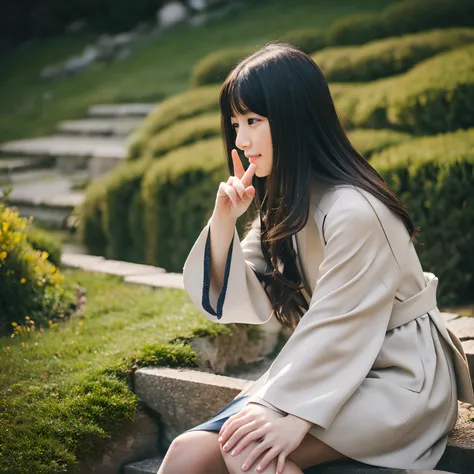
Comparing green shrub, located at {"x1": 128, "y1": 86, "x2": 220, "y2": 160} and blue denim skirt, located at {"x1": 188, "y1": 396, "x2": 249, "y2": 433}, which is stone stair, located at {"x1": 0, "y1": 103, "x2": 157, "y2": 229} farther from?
blue denim skirt, located at {"x1": 188, "y1": 396, "x2": 249, "y2": 433}

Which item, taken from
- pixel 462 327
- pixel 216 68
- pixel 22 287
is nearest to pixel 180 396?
pixel 462 327

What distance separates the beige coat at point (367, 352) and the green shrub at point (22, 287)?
2240 millimetres

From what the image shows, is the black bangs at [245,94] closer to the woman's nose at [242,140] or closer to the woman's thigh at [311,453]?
the woman's nose at [242,140]

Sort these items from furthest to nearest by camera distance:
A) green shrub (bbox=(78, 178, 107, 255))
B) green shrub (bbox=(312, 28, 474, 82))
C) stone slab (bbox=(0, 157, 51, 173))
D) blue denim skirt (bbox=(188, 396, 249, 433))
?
1. stone slab (bbox=(0, 157, 51, 173))
2. green shrub (bbox=(78, 178, 107, 255))
3. green shrub (bbox=(312, 28, 474, 82))
4. blue denim skirt (bbox=(188, 396, 249, 433))

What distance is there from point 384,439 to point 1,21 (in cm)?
1690

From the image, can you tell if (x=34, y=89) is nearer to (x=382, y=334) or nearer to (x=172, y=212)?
(x=172, y=212)

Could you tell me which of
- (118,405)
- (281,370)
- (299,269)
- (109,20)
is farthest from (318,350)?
(109,20)

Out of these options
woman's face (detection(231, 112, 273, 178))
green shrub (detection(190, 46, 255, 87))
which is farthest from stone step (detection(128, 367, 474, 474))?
green shrub (detection(190, 46, 255, 87))

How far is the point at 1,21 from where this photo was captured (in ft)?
56.3

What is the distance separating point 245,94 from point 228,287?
0.70 metres

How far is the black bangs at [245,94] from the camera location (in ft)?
8.04

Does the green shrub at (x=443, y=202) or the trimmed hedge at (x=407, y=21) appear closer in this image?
the green shrub at (x=443, y=202)

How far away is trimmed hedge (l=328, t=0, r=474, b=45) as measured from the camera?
7859 millimetres

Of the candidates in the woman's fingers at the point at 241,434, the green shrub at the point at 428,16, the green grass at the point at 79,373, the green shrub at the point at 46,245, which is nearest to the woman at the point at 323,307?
the woman's fingers at the point at 241,434
